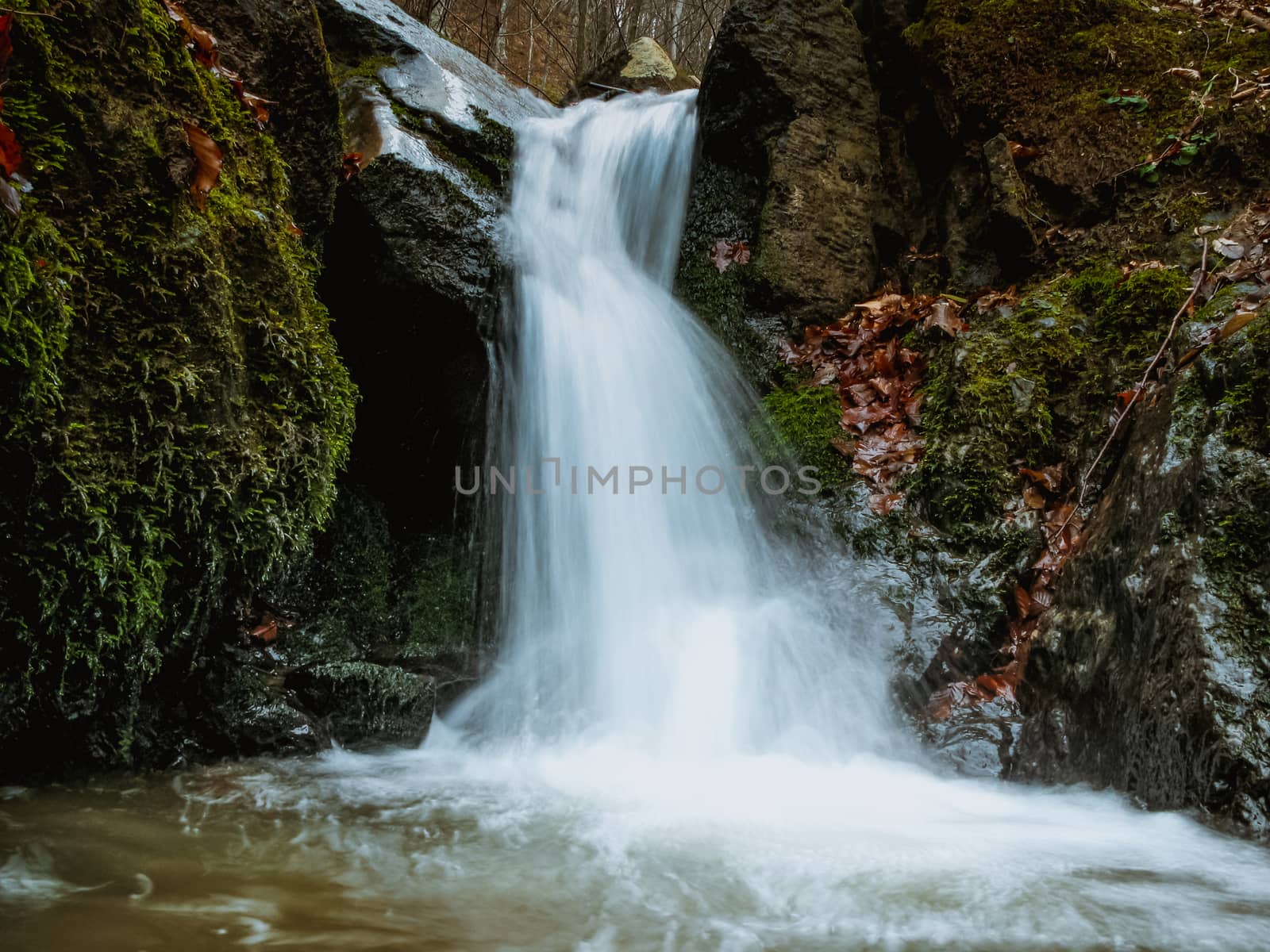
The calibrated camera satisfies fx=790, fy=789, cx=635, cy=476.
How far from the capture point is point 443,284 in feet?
14.1

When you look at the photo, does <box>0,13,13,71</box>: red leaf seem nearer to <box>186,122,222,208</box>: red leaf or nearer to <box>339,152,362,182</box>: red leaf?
<box>186,122,222,208</box>: red leaf

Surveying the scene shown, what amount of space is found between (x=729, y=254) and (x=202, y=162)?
3676 mm

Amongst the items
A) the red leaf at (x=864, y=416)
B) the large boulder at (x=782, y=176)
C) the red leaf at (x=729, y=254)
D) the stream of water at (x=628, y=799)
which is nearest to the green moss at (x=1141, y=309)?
the red leaf at (x=864, y=416)

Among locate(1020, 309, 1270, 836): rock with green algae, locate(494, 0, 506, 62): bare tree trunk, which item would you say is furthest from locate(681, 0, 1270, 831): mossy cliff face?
locate(494, 0, 506, 62): bare tree trunk

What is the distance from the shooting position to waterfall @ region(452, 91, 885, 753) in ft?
12.0

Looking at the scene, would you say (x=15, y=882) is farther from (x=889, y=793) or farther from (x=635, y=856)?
(x=889, y=793)

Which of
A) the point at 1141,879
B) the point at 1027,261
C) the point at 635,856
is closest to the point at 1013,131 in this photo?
the point at 1027,261

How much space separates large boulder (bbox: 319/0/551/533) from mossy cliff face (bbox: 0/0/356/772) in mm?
1309

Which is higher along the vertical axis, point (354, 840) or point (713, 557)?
point (713, 557)

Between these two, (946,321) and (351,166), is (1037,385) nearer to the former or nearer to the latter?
(946,321)

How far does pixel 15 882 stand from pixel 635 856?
1.50 m

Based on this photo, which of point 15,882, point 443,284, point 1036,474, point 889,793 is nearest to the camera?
point 15,882

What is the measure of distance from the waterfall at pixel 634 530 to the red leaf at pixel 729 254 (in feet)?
1.36

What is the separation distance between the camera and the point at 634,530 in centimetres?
465
